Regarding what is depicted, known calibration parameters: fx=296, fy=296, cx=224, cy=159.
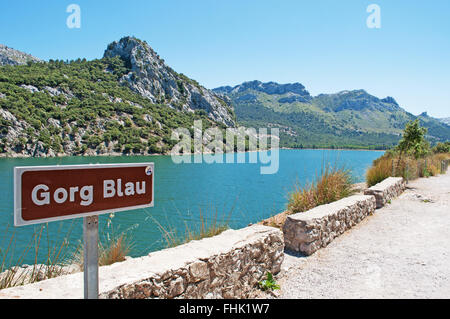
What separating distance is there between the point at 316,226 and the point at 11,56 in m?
159

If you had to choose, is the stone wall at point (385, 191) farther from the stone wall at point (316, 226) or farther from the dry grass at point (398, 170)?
the stone wall at point (316, 226)

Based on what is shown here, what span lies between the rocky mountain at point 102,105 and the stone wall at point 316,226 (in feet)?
160

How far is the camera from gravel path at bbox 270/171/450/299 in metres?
3.27

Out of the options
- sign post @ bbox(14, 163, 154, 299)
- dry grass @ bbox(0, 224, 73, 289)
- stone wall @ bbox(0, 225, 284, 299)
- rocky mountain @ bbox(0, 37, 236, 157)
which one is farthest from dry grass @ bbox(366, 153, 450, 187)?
rocky mountain @ bbox(0, 37, 236, 157)

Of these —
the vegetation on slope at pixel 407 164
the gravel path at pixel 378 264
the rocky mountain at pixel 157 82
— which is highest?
the rocky mountain at pixel 157 82

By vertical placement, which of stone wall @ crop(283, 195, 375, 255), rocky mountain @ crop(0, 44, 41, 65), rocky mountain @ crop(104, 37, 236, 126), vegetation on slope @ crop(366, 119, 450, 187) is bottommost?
stone wall @ crop(283, 195, 375, 255)

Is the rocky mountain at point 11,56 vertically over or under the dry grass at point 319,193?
over

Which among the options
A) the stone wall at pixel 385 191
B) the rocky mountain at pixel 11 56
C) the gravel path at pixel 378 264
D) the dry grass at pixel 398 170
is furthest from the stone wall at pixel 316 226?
the rocky mountain at pixel 11 56

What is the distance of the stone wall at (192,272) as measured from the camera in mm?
2037

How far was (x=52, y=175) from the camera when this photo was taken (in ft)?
4.27

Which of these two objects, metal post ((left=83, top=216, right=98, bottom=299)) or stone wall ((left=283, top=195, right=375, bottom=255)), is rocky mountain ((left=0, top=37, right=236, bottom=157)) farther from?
metal post ((left=83, top=216, right=98, bottom=299))

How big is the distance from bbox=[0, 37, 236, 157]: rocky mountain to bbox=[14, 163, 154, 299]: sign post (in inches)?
1987
